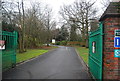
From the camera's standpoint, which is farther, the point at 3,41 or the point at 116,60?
the point at 3,41

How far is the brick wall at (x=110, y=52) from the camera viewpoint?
4.47 metres

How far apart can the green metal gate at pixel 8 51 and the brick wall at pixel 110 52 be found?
519cm

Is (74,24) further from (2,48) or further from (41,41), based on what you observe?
(2,48)

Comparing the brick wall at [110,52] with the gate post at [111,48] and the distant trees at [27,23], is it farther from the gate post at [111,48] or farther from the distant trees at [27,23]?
the distant trees at [27,23]

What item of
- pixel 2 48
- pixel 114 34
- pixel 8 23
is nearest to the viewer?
pixel 114 34

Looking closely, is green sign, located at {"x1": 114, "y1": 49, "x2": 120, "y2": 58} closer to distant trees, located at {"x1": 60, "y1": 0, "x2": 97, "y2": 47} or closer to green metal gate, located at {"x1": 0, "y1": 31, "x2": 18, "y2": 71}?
green metal gate, located at {"x1": 0, "y1": 31, "x2": 18, "y2": 71}

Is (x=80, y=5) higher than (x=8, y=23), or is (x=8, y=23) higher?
(x=80, y=5)

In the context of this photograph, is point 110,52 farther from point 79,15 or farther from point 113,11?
point 79,15

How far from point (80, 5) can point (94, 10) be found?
11.2 feet

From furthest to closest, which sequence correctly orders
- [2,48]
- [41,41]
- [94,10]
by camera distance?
[41,41], [94,10], [2,48]

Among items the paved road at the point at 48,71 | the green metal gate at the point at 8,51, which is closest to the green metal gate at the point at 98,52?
the paved road at the point at 48,71

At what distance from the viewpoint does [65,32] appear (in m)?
70.1

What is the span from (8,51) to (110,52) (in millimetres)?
5788

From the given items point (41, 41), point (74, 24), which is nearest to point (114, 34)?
point (74, 24)
